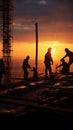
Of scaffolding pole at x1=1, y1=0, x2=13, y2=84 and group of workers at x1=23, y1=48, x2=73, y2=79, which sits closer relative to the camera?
group of workers at x1=23, y1=48, x2=73, y2=79

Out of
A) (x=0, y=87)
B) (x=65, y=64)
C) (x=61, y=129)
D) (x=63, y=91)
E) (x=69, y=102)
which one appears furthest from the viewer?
(x=65, y=64)

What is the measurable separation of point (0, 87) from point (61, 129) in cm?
636

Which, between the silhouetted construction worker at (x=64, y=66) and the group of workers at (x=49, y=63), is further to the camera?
the silhouetted construction worker at (x=64, y=66)

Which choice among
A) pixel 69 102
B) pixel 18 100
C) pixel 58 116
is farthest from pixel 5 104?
pixel 69 102

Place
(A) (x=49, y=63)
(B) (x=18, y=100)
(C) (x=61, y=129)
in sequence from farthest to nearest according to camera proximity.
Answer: (A) (x=49, y=63), (B) (x=18, y=100), (C) (x=61, y=129)

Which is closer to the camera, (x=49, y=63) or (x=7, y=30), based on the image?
(x=49, y=63)

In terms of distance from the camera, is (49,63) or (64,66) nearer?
(49,63)

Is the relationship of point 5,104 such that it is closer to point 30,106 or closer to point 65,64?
point 30,106

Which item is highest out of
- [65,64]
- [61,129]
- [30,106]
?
[65,64]

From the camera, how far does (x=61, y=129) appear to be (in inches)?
516

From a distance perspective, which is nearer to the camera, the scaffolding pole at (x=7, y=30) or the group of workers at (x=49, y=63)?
the group of workers at (x=49, y=63)

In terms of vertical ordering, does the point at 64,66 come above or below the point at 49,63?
below

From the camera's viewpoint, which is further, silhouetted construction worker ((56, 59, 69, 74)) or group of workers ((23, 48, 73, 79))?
silhouetted construction worker ((56, 59, 69, 74))

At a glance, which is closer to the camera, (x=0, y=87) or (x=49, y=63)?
(x=0, y=87)
